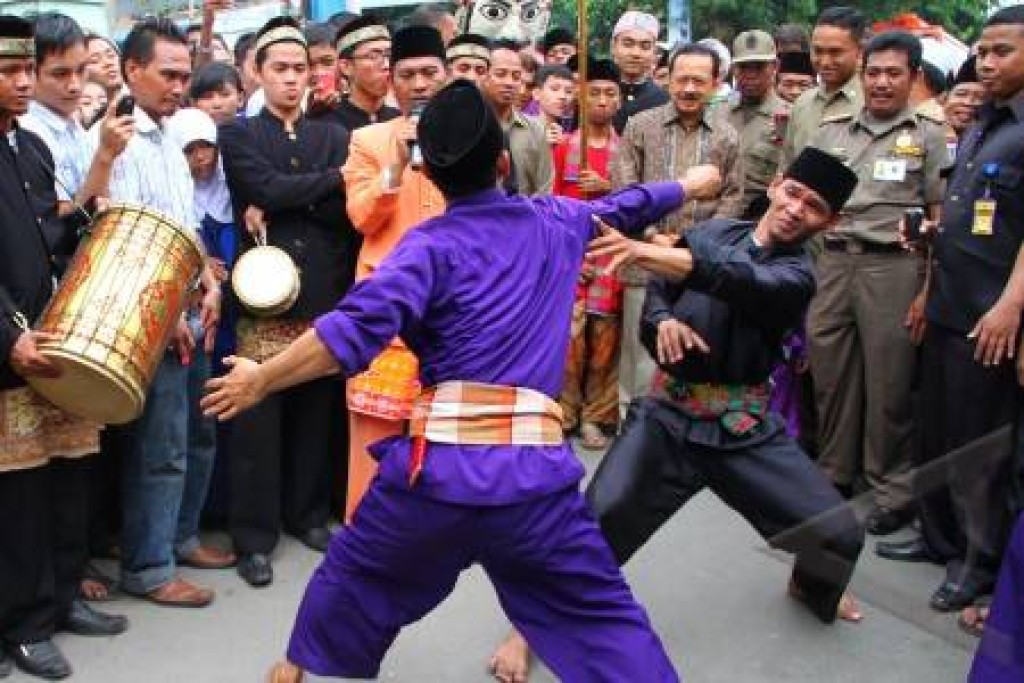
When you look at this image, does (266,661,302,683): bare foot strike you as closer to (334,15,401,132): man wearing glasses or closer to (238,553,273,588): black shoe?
(238,553,273,588): black shoe

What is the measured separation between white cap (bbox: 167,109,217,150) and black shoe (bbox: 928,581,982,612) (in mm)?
3195

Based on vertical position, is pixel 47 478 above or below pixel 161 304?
below

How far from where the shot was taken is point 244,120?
14.3 ft

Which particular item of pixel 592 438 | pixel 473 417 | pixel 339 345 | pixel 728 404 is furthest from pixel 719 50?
pixel 339 345

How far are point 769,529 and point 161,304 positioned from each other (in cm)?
207

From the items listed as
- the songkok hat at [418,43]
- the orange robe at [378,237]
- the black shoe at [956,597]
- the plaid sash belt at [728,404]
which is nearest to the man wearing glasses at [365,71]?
the songkok hat at [418,43]

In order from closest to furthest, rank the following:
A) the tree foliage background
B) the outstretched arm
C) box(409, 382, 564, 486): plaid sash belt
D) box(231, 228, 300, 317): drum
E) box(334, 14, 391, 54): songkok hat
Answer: the outstretched arm < box(409, 382, 564, 486): plaid sash belt < box(231, 228, 300, 317): drum < box(334, 14, 391, 54): songkok hat < the tree foliage background

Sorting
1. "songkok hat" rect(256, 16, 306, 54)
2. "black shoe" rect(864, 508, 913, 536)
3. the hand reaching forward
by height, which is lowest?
"black shoe" rect(864, 508, 913, 536)

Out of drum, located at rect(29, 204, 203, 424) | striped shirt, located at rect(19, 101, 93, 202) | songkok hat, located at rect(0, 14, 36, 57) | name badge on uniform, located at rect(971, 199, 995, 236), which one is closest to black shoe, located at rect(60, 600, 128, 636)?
drum, located at rect(29, 204, 203, 424)

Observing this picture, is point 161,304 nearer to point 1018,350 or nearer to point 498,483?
point 498,483

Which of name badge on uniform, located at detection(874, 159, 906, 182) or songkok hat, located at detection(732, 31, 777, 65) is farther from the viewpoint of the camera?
songkok hat, located at detection(732, 31, 777, 65)

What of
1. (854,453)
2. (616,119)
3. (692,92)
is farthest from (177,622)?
(616,119)

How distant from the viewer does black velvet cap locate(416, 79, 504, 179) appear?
8.97 ft

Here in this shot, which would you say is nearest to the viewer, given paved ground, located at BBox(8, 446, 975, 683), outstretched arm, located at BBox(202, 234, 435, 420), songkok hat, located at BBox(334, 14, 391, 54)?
outstretched arm, located at BBox(202, 234, 435, 420)
